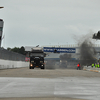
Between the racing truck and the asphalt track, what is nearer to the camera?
the asphalt track

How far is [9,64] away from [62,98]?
41215 mm

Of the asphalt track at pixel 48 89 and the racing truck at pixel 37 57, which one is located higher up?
the racing truck at pixel 37 57

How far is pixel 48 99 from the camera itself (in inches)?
313

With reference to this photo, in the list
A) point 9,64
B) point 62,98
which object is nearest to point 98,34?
point 9,64

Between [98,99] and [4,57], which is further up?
[4,57]

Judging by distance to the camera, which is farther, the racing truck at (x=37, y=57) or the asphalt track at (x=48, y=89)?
the racing truck at (x=37, y=57)

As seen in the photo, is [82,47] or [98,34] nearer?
[98,34]

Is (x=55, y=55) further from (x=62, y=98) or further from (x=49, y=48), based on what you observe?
(x=62, y=98)

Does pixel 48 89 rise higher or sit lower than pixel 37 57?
lower

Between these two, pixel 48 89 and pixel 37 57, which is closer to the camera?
pixel 48 89

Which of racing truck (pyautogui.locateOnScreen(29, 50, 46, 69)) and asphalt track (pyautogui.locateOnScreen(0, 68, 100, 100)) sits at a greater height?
racing truck (pyautogui.locateOnScreen(29, 50, 46, 69))

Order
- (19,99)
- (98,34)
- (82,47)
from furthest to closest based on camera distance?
(82,47)
(98,34)
(19,99)

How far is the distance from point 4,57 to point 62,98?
117 feet

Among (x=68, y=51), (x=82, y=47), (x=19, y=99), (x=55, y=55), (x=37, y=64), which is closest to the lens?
(x=19, y=99)
